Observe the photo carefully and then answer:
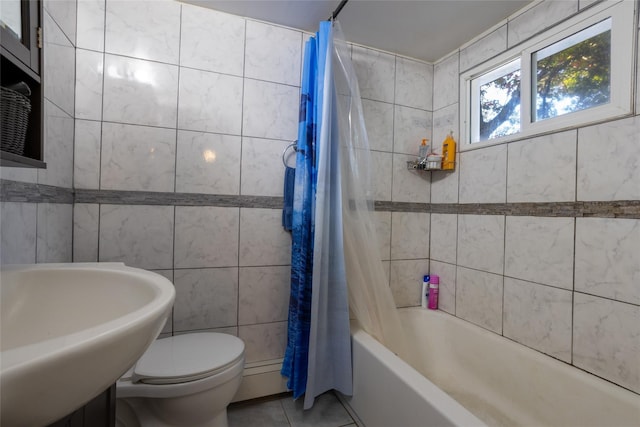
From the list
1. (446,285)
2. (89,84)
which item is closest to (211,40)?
(89,84)

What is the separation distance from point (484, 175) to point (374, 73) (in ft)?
3.01

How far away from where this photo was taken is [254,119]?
153 centimetres

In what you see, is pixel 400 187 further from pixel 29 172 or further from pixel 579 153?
pixel 29 172

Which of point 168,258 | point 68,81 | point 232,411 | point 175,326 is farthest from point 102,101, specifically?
point 232,411

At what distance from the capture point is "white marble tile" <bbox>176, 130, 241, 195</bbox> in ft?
4.65

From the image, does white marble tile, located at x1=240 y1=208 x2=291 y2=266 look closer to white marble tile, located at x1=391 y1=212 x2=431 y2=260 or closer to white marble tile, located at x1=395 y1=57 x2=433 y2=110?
white marble tile, located at x1=391 y1=212 x2=431 y2=260

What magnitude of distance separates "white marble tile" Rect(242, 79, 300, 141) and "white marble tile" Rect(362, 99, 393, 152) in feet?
1.52

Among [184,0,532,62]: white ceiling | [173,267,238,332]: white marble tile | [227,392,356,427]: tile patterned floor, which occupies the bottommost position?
[227,392,356,427]: tile patterned floor

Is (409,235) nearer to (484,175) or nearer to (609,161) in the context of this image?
(484,175)

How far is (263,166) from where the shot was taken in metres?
1.55

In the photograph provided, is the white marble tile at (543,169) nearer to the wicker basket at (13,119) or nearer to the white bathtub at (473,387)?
the white bathtub at (473,387)

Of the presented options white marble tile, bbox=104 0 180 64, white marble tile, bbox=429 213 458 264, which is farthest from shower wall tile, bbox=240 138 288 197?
white marble tile, bbox=429 213 458 264

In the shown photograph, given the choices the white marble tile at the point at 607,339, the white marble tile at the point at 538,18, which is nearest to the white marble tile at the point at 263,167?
the white marble tile at the point at 538,18

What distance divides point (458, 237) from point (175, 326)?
168cm
